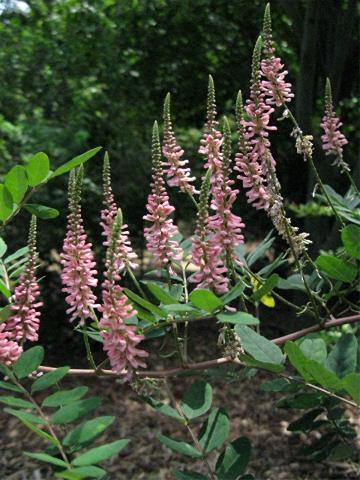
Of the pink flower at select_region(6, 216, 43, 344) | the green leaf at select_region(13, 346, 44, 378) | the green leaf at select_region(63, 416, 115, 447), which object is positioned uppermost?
the pink flower at select_region(6, 216, 43, 344)

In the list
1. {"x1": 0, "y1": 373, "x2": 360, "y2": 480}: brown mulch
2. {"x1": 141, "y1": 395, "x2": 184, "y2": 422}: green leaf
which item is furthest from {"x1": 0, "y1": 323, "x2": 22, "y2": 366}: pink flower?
{"x1": 0, "y1": 373, "x2": 360, "y2": 480}: brown mulch

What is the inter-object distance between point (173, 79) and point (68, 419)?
215 inches

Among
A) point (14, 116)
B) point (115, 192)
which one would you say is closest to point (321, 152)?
point (115, 192)

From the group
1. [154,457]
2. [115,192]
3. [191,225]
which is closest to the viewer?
[154,457]

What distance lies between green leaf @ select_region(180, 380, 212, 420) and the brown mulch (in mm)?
2454

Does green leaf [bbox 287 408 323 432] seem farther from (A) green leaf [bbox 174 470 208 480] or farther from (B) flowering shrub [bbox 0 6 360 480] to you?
(A) green leaf [bbox 174 470 208 480]

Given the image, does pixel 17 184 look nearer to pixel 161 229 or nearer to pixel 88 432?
pixel 161 229

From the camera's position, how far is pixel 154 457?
4.19 metres

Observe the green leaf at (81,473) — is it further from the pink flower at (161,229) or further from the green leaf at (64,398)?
the pink flower at (161,229)

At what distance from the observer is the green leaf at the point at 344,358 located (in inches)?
50.0

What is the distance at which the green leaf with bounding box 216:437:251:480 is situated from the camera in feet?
4.10

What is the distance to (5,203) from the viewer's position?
4.40ft

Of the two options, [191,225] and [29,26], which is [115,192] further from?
[29,26]

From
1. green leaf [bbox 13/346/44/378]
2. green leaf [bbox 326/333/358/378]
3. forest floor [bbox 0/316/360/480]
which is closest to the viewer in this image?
green leaf [bbox 13/346/44/378]
